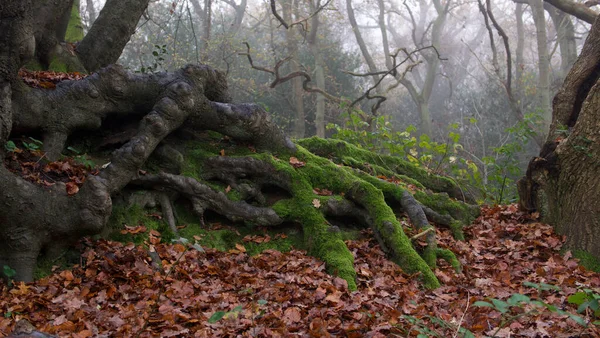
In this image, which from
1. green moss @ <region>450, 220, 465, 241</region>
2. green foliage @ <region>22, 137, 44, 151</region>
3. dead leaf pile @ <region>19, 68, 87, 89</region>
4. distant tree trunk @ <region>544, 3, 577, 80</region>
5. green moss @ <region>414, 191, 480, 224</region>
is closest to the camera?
green foliage @ <region>22, 137, 44, 151</region>

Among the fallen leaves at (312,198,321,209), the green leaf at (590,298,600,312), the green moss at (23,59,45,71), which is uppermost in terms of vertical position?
the green moss at (23,59,45,71)

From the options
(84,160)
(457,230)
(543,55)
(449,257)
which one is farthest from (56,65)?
(543,55)

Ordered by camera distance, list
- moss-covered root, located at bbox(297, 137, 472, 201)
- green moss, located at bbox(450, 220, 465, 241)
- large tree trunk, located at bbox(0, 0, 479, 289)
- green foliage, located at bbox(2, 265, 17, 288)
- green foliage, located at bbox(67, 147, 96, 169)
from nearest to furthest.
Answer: green foliage, located at bbox(2, 265, 17, 288) < large tree trunk, located at bbox(0, 0, 479, 289) < green foliage, located at bbox(67, 147, 96, 169) < green moss, located at bbox(450, 220, 465, 241) < moss-covered root, located at bbox(297, 137, 472, 201)

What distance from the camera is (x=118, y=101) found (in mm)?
5816

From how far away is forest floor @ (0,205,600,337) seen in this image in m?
3.47

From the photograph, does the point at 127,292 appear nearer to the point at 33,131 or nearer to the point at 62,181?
the point at 62,181

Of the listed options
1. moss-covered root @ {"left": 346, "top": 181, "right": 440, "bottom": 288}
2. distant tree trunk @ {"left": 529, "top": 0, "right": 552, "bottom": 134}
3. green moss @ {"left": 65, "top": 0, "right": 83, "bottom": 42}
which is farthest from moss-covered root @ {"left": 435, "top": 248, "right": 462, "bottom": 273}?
distant tree trunk @ {"left": 529, "top": 0, "right": 552, "bottom": 134}

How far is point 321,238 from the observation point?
548 cm

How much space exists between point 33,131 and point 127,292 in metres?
2.39

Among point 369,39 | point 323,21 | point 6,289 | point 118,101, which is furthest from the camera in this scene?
point 369,39

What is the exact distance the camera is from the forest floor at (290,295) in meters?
3.47

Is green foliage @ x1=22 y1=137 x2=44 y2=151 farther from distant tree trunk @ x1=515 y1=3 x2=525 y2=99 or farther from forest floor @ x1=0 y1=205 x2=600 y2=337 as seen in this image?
distant tree trunk @ x1=515 y1=3 x2=525 y2=99

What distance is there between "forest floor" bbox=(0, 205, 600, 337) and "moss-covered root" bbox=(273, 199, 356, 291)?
140 millimetres

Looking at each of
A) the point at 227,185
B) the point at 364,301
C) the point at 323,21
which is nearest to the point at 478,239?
the point at 364,301
